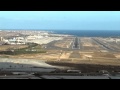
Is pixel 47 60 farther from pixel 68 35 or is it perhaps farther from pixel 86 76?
pixel 68 35

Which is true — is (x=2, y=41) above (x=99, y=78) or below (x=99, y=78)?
above
